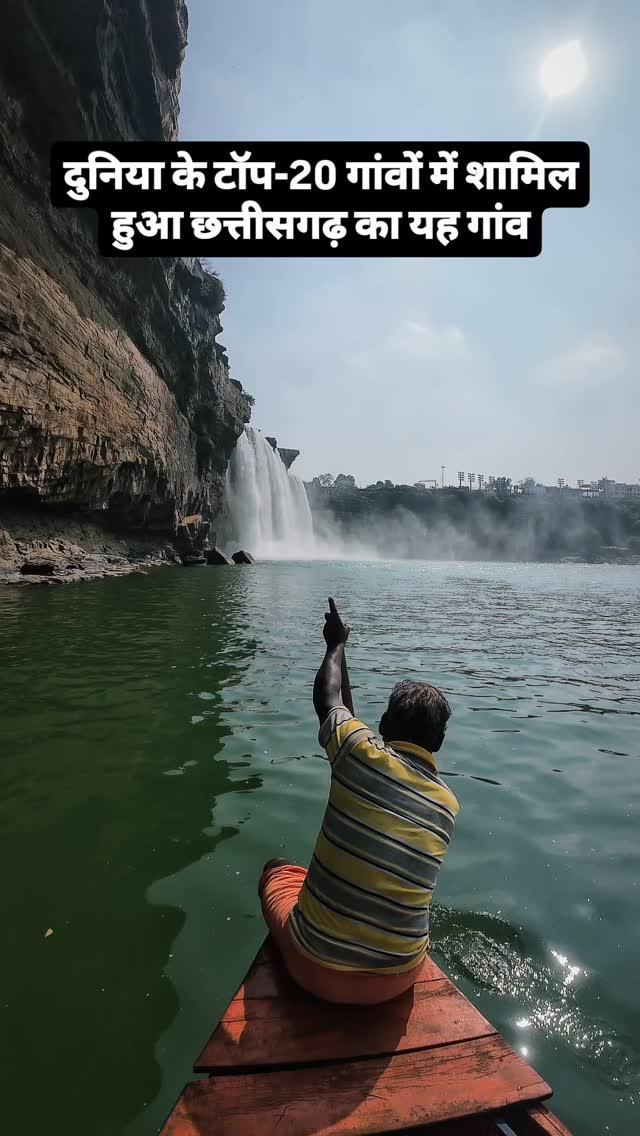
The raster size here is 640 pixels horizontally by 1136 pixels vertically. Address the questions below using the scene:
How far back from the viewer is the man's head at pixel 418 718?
211cm

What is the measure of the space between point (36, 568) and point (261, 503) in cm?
3614

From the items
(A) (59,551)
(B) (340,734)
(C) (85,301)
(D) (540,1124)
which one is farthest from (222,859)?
(C) (85,301)

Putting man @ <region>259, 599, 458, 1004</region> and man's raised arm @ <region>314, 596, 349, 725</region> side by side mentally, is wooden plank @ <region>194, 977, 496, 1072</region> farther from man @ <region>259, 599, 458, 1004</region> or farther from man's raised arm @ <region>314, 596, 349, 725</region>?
man's raised arm @ <region>314, 596, 349, 725</region>

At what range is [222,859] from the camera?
345cm

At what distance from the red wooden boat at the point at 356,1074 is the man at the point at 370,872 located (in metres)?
0.12

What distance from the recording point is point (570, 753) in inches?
220

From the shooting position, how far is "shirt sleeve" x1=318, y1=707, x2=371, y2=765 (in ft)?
6.53

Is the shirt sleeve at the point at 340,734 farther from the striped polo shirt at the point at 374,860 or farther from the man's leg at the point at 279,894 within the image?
the man's leg at the point at 279,894

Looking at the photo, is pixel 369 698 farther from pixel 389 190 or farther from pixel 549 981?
pixel 389 190

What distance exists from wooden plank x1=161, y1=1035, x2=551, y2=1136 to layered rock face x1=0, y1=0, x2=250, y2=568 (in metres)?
19.6

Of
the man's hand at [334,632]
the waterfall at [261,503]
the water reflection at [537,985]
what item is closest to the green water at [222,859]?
the water reflection at [537,985]

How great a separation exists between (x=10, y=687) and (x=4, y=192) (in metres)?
20.1

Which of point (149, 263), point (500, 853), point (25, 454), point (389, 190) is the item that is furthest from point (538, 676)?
point (149, 263)

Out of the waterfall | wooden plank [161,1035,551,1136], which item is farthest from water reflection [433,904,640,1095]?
the waterfall
